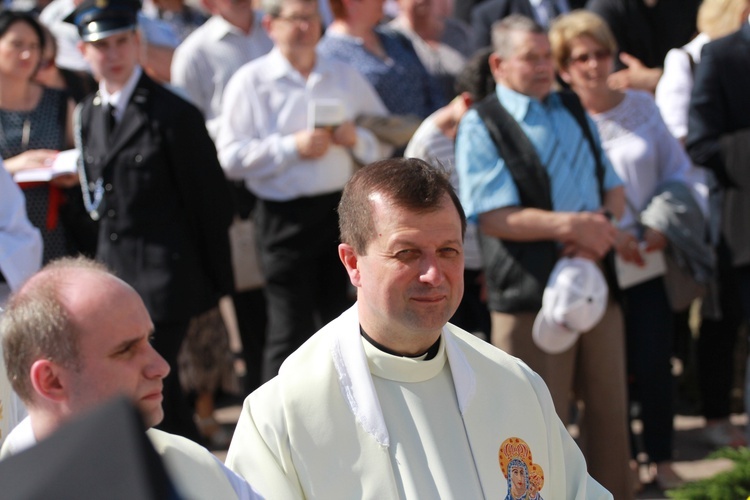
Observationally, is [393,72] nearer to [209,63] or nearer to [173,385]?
[209,63]

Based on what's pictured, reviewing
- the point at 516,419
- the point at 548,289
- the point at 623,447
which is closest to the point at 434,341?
the point at 516,419

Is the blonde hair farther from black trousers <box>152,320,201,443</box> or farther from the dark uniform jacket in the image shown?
black trousers <box>152,320,201,443</box>

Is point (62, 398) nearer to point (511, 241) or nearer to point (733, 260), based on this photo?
point (511, 241)

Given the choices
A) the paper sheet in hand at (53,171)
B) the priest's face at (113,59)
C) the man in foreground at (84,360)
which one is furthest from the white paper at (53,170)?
the man in foreground at (84,360)

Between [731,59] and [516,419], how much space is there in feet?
10.7

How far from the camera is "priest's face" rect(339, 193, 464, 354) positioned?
3.46m

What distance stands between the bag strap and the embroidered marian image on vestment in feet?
7.14

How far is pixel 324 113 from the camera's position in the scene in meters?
6.37

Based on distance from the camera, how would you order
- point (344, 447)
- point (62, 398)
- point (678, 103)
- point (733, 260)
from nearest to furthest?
point (62, 398) < point (344, 447) < point (733, 260) < point (678, 103)

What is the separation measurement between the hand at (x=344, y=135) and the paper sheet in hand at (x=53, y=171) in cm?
129

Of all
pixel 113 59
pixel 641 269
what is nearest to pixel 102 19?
pixel 113 59

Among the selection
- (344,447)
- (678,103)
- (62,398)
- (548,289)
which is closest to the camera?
(62,398)

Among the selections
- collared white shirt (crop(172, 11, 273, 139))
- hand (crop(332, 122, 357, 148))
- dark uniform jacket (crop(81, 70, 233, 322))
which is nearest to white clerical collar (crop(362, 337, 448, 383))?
dark uniform jacket (crop(81, 70, 233, 322))

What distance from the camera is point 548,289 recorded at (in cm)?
550
